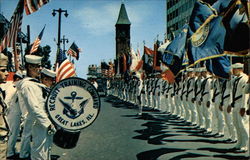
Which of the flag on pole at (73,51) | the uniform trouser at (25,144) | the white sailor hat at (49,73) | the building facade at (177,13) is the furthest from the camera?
the building facade at (177,13)

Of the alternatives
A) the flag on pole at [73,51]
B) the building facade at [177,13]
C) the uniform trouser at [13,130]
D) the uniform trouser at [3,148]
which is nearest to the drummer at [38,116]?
the uniform trouser at [3,148]

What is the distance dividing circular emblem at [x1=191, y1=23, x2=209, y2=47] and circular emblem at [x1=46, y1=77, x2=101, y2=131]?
143 inches

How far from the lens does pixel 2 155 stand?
3.75m

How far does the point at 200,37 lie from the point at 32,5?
14.5 ft

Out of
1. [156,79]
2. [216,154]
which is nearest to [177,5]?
[156,79]

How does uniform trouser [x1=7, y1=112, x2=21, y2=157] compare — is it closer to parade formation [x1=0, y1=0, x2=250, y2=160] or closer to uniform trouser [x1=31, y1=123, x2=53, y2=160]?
parade formation [x1=0, y1=0, x2=250, y2=160]

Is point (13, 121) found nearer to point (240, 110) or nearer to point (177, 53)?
point (240, 110)

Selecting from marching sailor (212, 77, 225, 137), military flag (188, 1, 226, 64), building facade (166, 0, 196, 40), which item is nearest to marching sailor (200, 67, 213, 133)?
marching sailor (212, 77, 225, 137)

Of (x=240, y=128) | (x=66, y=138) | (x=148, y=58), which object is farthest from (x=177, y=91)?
(x=66, y=138)

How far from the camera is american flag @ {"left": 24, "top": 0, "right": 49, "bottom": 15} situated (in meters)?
8.15

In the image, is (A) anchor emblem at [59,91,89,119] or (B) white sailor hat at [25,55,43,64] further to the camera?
(B) white sailor hat at [25,55,43,64]

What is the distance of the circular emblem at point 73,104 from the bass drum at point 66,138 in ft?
0.83

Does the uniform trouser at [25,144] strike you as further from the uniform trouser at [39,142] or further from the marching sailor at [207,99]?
the marching sailor at [207,99]

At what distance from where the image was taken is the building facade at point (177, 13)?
61.8m
